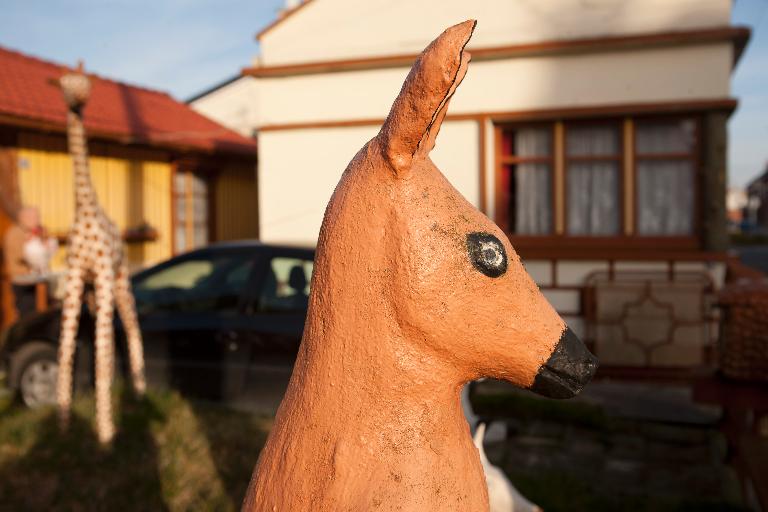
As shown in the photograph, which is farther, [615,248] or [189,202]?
[189,202]

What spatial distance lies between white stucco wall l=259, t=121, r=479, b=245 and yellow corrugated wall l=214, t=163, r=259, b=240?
15.1 ft

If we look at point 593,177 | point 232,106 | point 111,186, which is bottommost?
point 593,177

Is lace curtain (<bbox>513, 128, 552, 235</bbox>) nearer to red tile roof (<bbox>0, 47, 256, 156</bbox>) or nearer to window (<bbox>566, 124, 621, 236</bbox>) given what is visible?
window (<bbox>566, 124, 621, 236</bbox>)

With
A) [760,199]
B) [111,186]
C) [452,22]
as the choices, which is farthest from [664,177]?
[760,199]

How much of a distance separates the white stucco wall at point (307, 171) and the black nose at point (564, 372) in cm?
598

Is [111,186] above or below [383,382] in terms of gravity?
above

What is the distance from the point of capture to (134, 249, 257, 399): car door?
15.4ft

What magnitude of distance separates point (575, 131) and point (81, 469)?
5840 mm

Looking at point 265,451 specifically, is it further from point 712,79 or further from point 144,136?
point 144,136

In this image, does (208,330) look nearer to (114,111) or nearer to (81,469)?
(81,469)

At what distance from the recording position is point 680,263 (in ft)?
22.2

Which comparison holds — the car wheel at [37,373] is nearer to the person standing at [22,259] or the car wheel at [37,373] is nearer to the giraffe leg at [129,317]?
the giraffe leg at [129,317]

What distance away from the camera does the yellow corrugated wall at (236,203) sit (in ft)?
39.9

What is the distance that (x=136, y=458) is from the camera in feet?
12.3
